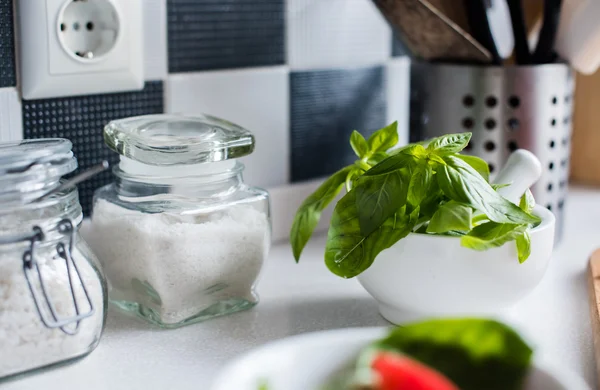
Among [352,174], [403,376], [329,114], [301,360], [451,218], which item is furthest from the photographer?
[329,114]

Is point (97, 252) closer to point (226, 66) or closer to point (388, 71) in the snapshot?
point (226, 66)

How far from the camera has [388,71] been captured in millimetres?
1068

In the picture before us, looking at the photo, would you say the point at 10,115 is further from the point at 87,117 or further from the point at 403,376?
the point at 403,376

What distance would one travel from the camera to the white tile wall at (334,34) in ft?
3.11

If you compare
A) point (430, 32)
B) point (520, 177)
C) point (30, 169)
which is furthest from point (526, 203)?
point (30, 169)

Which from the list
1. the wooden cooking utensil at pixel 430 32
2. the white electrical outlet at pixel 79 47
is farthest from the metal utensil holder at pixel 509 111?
the white electrical outlet at pixel 79 47

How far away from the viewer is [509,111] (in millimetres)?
874

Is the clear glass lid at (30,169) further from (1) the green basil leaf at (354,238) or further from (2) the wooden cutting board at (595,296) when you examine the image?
(2) the wooden cutting board at (595,296)

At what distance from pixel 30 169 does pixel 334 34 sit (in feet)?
1.68

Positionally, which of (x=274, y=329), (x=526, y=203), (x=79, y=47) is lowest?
(x=274, y=329)

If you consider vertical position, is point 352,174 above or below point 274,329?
above

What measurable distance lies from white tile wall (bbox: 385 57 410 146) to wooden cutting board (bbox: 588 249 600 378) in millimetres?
349

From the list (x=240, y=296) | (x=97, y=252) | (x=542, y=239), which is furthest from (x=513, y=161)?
(x=97, y=252)

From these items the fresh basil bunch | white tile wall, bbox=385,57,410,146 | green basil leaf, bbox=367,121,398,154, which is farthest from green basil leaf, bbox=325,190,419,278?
white tile wall, bbox=385,57,410,146
